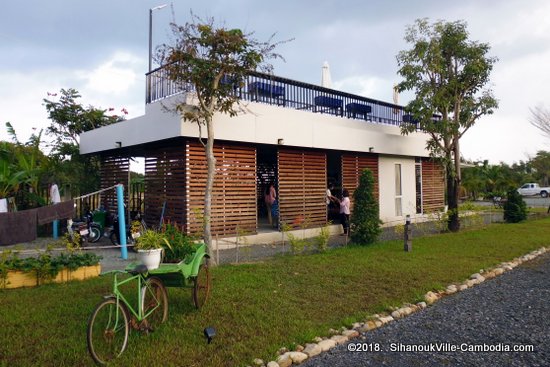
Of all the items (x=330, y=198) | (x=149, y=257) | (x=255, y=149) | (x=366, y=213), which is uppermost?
(x=255, y=149)

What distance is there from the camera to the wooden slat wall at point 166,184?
9.62 metres

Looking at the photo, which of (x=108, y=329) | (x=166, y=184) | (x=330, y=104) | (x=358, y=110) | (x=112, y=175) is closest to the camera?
→ (x=108, y=329)

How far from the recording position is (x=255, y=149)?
10.8m

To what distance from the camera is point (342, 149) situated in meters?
12.7

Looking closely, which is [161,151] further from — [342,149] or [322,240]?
[342,149]

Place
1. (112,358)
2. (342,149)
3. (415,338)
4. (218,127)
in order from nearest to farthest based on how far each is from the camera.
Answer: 1. (112,358)
2. (415,338)
3. (218,127)
4. (342,149)

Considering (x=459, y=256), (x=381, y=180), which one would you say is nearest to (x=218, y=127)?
(x=459, y=256)

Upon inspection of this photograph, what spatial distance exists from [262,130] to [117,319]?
7394mm

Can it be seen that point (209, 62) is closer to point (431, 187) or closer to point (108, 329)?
point (108, 329)

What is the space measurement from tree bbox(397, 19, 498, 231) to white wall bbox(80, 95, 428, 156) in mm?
1847

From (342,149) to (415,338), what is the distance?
352 inches

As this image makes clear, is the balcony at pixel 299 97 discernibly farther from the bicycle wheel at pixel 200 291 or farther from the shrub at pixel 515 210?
the shrub at pixel 515 210

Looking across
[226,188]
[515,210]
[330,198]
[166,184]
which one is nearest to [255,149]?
[226,188]

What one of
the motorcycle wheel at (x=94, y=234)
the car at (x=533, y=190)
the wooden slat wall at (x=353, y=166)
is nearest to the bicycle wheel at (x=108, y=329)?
the motorcycle wheel at (x=94, y=234)
